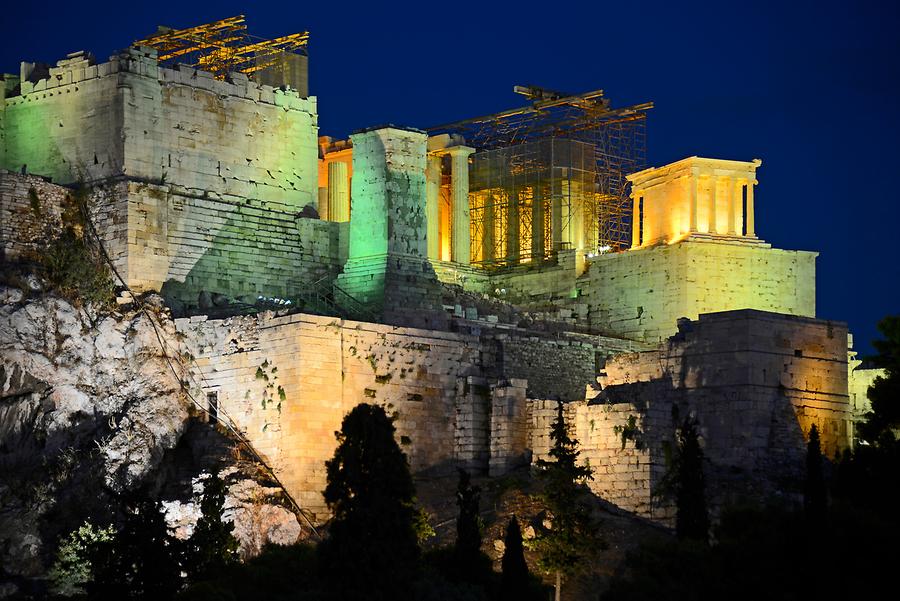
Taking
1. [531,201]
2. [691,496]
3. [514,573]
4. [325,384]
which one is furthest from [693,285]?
[514,573]

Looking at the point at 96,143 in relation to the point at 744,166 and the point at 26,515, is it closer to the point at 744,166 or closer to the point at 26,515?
the point at 26,515

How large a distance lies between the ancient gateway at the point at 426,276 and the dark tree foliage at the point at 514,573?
639 cm

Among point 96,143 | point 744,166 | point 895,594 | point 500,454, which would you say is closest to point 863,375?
point 744,166

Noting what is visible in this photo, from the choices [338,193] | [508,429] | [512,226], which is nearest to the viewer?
[508,429]

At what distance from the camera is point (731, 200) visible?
69.3 metres

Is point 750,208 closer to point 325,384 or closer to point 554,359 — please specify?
point 554,359

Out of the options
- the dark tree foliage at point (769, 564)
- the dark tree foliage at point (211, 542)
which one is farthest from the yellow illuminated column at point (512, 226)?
the dark tree foliage at point (769, 564)

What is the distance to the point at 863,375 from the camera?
6688cm

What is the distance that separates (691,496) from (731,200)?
18.8 m

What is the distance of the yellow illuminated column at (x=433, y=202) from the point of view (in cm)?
7156

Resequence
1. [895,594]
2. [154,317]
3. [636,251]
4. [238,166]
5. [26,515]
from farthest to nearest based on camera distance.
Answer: [636,251] → [238,166] → [154,317] → [26,515] → [895,594]

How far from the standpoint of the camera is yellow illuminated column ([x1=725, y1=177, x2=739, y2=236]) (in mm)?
69188

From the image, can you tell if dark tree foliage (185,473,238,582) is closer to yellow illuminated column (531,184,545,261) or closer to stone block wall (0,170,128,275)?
stone block wall (0,170,128,275)

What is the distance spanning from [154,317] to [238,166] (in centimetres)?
725
